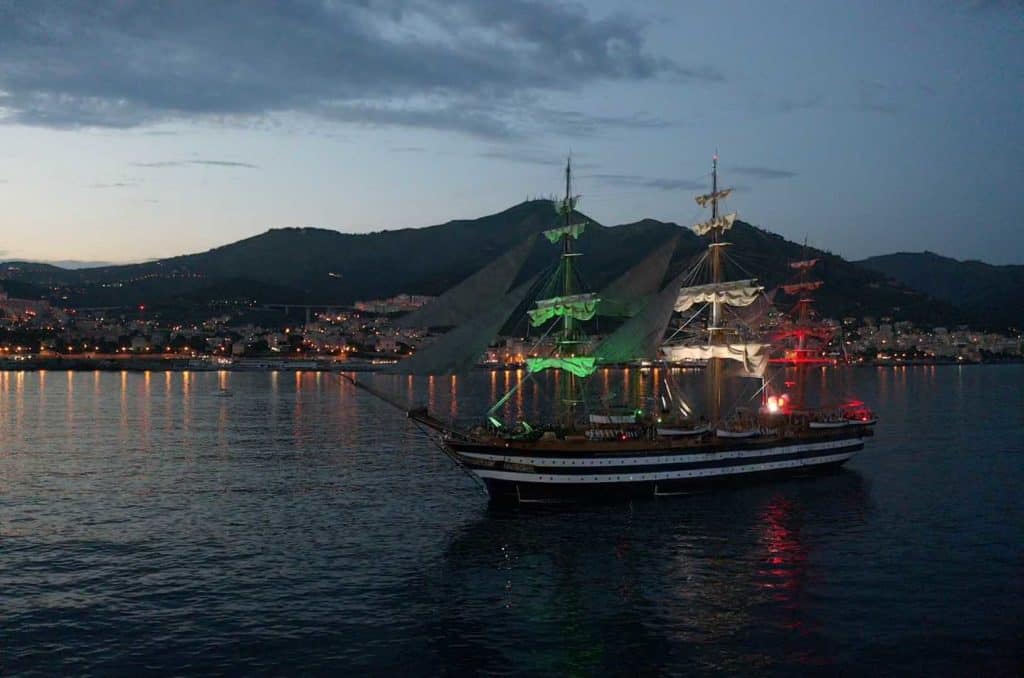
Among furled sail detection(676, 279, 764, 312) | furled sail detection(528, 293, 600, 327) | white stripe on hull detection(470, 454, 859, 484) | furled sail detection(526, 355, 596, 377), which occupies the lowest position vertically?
white stripe on hull detection(470, 454, 859, 484)

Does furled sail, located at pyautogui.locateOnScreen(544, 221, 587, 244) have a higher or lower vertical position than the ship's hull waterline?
higher

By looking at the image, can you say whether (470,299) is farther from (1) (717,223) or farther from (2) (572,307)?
(1) (717,223)

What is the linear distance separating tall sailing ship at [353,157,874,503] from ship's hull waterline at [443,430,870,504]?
52 mm

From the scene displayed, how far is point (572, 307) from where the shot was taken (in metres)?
48.4

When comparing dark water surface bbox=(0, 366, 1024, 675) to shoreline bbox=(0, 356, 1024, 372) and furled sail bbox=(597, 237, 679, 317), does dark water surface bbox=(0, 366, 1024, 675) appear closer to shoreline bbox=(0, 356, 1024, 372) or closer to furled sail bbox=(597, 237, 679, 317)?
furled sail bbox=(597, 237, 679, 317)

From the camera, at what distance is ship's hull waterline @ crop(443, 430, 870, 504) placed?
37.1m

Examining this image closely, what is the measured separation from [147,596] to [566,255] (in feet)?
94.5

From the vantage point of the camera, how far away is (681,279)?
162ft

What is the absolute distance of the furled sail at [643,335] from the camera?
48.8 metres

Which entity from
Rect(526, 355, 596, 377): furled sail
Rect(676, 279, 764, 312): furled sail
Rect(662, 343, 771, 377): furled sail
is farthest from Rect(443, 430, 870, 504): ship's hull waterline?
Rect(676, 279, 764, 312): furled sail

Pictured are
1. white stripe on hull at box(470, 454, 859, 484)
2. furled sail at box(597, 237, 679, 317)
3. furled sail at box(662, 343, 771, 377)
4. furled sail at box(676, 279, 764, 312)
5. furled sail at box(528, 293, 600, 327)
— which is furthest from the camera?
furled sail at box(662, 343, 771, 377)

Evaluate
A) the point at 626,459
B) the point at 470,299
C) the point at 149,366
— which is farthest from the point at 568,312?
the point at 149,366

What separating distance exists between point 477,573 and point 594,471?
1061 cm

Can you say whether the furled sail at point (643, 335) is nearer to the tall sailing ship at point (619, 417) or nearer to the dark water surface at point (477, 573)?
the tall sailing ship at point (619, 417)
